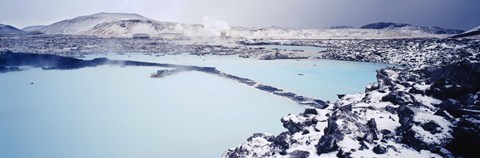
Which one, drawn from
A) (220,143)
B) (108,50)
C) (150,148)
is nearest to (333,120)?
(220,143)

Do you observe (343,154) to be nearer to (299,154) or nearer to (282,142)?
(299,154)

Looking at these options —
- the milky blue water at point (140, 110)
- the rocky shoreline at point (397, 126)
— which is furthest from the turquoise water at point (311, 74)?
the rocky shoreline at point (397, 126)

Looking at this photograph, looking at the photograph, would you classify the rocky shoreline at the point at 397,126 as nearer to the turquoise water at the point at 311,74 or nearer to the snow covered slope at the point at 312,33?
the turquoise water at the point at 311,74

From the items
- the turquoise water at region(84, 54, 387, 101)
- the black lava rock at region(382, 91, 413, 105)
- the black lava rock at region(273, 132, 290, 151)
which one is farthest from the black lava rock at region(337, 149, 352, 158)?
the turquoise water at region(84, 54, 387, 101)

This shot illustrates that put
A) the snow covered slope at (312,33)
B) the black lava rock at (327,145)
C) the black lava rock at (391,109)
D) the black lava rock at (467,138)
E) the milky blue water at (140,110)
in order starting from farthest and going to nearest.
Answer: the snow covered slope at (312,33), the milky blue water at (140,110), the black lava rock at (391,109), the black lava rock at (327,145), the black lava rock at (467,138)

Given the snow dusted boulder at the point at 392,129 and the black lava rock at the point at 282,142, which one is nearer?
the snow dusted boulder at the point at 392,129

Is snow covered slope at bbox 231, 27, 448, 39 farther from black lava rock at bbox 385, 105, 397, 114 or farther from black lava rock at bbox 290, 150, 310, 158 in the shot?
black lava rock at bbox 290, 150, 310, 158
